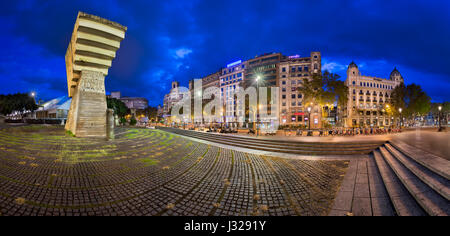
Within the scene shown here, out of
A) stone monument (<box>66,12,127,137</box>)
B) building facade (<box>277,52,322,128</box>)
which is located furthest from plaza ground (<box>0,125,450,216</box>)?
building facade (<box>277,52,322,128</box>)

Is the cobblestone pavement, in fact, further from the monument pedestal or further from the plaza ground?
the monument pedestal

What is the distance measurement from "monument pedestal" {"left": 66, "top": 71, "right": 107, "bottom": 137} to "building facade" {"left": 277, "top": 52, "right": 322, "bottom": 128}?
4813cm

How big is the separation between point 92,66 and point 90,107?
4.06 metres

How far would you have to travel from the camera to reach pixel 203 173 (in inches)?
246

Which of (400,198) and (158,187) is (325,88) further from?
(158,187)

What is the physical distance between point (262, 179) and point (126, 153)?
26.1ft

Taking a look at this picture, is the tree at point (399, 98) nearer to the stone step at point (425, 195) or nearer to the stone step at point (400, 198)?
the stone step at point (400, 198)

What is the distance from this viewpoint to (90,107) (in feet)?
48.0

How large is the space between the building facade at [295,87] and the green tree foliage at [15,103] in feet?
232

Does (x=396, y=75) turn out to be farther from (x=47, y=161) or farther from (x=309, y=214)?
(x=47, y=161)

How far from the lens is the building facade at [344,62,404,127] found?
5812cm

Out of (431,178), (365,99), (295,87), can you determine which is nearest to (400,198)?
(431,178)

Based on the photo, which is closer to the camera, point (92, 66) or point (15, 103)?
point (92, 66)
